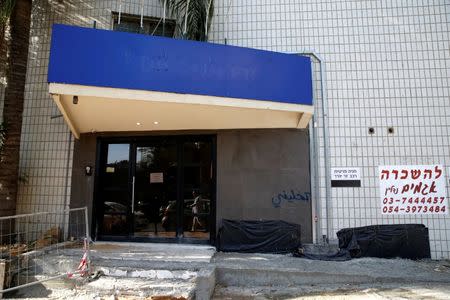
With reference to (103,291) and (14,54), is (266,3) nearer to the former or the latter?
(14,54)

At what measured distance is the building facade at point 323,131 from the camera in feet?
24.7

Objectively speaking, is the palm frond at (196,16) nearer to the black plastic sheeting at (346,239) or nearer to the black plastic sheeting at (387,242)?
the black plastic sheeting at (346,239)

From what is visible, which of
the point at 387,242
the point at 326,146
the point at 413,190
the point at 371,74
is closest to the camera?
the point at 387,242

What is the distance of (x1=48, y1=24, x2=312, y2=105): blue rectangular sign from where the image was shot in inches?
226

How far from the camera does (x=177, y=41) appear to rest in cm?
607

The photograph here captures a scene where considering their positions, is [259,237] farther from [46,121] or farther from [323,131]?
[46,121]

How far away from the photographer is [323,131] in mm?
7789

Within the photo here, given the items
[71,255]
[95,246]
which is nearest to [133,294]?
[71,255]

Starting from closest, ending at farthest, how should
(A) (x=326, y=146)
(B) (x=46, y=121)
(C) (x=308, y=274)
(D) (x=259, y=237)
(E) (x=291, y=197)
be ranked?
(C) (x=308, y=274), (D) (x=259, y=237), (E) (x=291, y=197), (A) (x=326, y=146), (B) (x=46, y=121)

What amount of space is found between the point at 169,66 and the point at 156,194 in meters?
3.21

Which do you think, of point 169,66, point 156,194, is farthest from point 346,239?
point 169,66

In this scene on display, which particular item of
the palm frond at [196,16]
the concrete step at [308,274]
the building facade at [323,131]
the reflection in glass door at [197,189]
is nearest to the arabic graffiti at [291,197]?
the building facade at [323,131]

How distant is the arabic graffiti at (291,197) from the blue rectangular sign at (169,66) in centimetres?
213

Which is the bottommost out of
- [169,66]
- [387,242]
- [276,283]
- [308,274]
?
[276,283]
